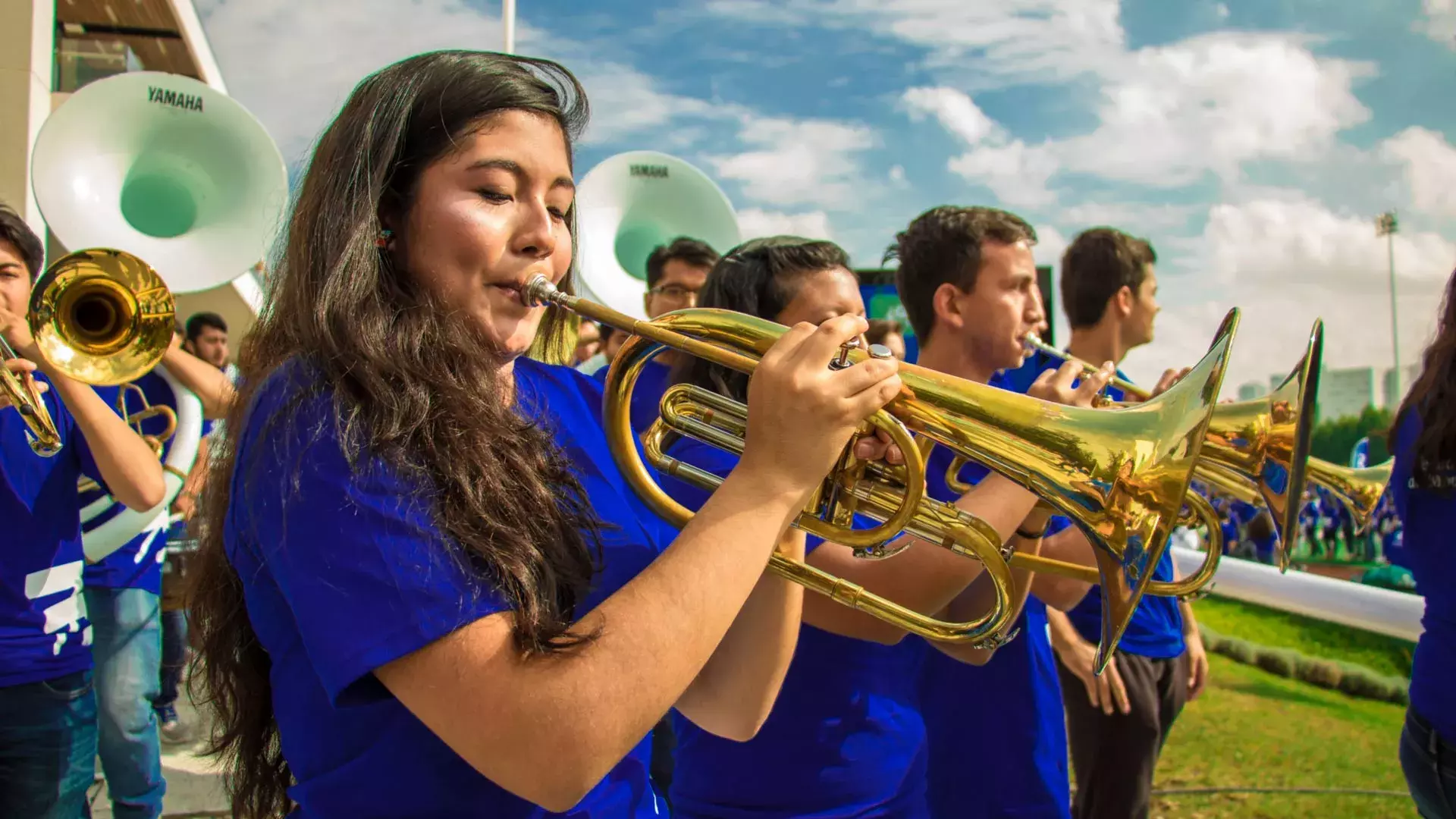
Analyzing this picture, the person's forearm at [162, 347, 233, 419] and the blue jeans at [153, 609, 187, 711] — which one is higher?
the person's forearm at [162, 347, 233, 419]

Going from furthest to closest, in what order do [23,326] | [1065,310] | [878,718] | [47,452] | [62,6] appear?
[62,6] → [1065,310] → [23,326] → [47,452] → [878,718]

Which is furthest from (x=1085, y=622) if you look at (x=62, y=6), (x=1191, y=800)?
(x=62, y=6)

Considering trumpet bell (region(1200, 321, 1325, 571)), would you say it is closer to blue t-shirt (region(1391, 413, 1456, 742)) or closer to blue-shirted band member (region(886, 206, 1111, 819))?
blue-shirted band member (region(886, 206, 1111, 819))

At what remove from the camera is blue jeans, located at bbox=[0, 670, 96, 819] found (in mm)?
2449

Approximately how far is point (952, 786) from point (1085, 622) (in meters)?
1.17

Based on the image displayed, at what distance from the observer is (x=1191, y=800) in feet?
15.0

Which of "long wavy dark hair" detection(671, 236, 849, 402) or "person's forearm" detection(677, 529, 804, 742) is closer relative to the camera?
"person's forearm" detection(677, 529, 804, 742)

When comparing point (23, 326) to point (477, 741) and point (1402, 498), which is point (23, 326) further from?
point (1402, 498)

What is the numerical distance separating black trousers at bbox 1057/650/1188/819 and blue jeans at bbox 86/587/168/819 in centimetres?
309

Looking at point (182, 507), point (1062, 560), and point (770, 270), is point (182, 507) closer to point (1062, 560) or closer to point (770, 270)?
point (770, 270)

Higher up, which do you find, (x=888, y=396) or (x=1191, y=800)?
(x=888, y=396)

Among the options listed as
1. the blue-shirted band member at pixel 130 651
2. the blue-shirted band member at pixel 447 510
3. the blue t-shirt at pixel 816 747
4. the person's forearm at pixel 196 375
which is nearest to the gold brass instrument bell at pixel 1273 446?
the blue t-shirt at pixel 816 747

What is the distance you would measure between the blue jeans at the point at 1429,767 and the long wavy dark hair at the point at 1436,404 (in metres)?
0.59

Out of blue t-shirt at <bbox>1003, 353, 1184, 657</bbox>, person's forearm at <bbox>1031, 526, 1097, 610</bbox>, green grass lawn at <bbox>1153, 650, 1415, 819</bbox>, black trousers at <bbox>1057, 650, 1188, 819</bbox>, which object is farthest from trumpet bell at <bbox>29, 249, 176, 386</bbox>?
green grass lawn at <bbox>1153, 650, 1415, 819</bbox>
